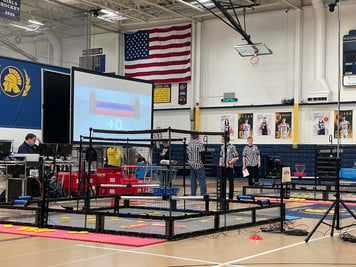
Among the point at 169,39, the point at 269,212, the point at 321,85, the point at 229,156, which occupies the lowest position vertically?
the point at 269,212

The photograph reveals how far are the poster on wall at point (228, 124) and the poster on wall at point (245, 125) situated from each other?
0.33 m

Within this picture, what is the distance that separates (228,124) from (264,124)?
5.54ft

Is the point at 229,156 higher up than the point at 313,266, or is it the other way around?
the point at 229,156

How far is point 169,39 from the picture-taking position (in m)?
23.7

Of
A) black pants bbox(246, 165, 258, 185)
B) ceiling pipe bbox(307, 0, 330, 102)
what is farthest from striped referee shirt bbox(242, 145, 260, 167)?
ceiling pipe bbox(307, 0, 330, 102)

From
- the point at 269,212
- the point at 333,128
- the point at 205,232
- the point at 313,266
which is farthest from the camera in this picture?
the point at 333,128

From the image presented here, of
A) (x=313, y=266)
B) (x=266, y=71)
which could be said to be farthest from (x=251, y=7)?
(x=313, y=266)

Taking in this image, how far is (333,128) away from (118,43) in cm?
1104

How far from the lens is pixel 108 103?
460 inches

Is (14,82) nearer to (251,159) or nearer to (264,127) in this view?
(251,159)

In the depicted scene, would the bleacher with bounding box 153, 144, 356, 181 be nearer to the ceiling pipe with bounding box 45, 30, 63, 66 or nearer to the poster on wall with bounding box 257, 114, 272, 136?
the poster on wall with bounding box 257, 114, 272, 136

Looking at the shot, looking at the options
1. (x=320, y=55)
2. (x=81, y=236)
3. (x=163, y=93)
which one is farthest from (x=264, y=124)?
(x=81, y=236)

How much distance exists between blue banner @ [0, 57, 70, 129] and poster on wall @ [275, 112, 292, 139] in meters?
9.66

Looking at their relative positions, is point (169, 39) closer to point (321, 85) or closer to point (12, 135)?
point (321, 85)
